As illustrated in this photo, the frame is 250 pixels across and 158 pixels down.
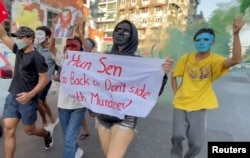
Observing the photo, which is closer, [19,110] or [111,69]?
[111,69]

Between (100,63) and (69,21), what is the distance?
Answer: 67 centimetres

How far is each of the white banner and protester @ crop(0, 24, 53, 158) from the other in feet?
0.94

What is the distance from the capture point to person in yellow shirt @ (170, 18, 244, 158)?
8.48ft

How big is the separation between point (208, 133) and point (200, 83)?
184 centimetres

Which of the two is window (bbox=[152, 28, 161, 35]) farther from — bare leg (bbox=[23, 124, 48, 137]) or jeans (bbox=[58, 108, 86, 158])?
bare leg (bbox=[23, 124, 48, 137])

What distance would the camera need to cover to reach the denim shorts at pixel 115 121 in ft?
7.36

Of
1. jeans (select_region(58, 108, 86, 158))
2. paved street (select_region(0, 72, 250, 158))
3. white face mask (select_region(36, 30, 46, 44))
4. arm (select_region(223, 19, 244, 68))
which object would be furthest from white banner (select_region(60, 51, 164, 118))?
white face mask (select_region(36, 30, 46, 44))

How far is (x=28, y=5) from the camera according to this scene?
5.81 metres

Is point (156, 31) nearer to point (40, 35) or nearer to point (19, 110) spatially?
point (40, 35)

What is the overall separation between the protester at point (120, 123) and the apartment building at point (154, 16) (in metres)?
2.11

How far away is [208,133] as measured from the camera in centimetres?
419

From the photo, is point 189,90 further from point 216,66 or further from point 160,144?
point 160,144

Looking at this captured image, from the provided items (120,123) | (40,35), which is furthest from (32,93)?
(40,35)

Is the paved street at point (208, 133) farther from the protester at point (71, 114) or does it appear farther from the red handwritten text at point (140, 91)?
the red handwritten text at point (140, 91)
